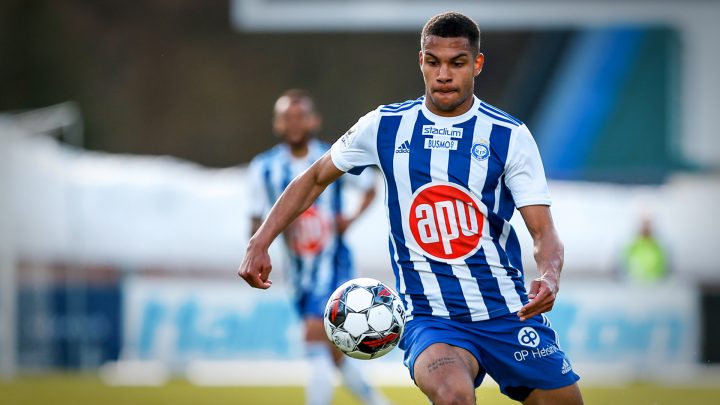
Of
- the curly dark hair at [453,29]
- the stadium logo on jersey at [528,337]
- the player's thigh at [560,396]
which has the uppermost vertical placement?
the curly dark hair at [453,29]

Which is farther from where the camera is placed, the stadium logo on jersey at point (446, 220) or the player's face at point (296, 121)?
the player's face at point (296, 121)

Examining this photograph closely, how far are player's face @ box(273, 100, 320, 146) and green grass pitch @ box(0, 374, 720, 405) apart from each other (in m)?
2.54

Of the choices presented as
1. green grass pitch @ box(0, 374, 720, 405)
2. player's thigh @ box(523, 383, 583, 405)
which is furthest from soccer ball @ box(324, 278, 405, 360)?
green grass pitch @ box(0, 374, 720, 405)

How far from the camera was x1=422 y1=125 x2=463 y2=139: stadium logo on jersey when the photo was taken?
5035 mm

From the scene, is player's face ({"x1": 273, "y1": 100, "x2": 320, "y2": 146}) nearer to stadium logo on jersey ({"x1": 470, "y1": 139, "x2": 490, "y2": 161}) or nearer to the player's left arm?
stadium logo on jersey ({"x1": 470, "y1": 139, "x2": 490, "y2": 161})

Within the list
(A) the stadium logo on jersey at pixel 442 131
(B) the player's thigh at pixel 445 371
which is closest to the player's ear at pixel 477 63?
(A) the stadium logo on jersey at pixel 442 131

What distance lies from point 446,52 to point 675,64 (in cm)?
1975

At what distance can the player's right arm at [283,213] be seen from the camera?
198 inches

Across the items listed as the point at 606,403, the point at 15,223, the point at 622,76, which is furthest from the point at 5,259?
the point at 622,76

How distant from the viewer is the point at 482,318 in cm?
505

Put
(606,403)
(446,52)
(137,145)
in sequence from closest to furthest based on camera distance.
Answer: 1. (446,52)
2. (606,403)
3. (137,145)

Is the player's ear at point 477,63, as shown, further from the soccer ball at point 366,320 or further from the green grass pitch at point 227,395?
the green grass pitch at point 227,395

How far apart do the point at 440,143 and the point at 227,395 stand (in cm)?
657

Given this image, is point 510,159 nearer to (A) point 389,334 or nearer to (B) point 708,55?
(A) point 389,334
